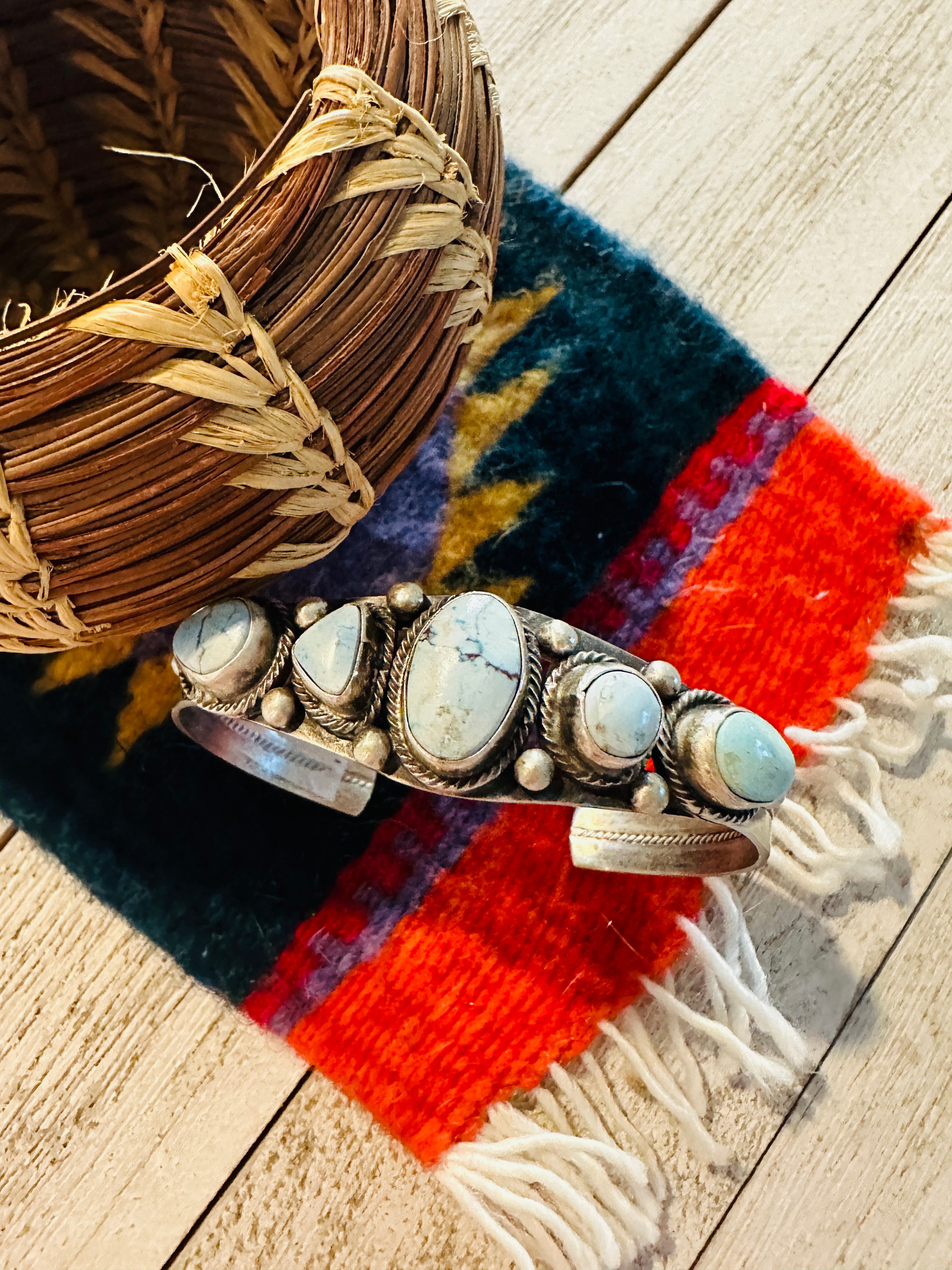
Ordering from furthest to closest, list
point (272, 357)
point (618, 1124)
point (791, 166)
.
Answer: point (791, 166) < point (618, 1124) < point (272, 357)

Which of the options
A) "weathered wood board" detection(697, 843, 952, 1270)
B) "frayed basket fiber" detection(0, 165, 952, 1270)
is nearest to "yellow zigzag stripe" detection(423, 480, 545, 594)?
"frayed basket fiber" detection(0, 165, 952, 1270)

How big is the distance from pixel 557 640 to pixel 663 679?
0.14ft

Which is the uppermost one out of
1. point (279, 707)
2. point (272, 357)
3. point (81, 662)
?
point (272, 357)

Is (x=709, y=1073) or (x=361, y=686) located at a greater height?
(x=361, y=686)

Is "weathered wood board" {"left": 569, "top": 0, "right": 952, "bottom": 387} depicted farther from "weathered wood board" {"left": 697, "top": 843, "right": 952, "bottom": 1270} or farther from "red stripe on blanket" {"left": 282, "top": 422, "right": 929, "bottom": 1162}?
"weathered wood board" {"left": 697, "top": 843, "right": 952, "bottom": 1270}

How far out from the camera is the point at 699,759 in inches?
12.7

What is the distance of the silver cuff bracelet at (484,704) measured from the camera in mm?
312

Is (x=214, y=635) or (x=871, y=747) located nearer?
(x=214, y=635)

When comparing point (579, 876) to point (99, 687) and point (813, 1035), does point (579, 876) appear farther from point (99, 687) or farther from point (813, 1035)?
point (99, 687)

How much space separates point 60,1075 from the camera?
0.43 metres

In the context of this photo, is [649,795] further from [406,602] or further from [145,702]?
[145,702]

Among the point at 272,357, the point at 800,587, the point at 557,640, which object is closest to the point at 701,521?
the point at 800,587

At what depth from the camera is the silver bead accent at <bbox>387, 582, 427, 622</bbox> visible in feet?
1.09

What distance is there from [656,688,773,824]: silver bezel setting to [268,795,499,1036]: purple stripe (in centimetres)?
13
